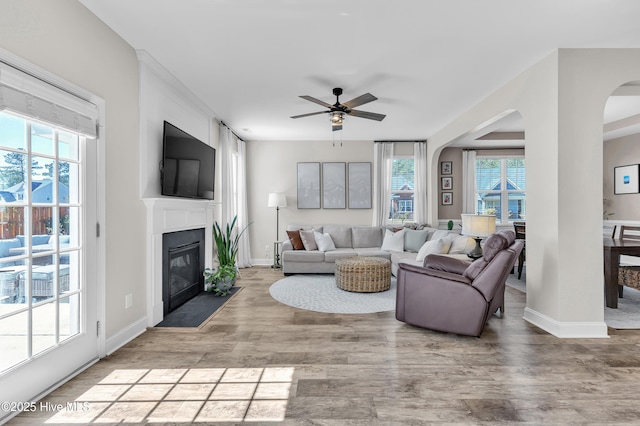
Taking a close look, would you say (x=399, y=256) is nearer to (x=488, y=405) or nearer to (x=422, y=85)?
(x=422, y=85)

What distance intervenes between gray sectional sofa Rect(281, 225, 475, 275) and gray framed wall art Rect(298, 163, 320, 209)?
21.4 inches

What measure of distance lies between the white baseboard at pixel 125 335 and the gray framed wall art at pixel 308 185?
3.92m

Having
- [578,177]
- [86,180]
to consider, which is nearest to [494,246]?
[578,177]

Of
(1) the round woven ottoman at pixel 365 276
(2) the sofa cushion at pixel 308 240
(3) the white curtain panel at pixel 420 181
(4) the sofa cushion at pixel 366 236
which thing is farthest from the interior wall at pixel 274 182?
(1) the round woven ottoman at pixel 365 276

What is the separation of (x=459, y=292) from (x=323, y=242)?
3.05 metres

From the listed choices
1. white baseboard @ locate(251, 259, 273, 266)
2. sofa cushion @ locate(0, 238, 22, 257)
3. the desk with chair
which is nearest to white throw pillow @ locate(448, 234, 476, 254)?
the desk with chair

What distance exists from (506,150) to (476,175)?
83 centimetres

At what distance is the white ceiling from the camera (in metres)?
2.18

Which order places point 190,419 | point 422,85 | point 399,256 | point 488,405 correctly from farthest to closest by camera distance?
point 399,256 → point 422,85 → point 488,405 → point 190,419

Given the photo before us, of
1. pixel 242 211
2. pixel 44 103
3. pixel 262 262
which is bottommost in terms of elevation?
pixel 262 262

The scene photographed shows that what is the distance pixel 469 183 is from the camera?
657 centimetres

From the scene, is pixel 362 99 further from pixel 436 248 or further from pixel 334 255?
pixel 334 255

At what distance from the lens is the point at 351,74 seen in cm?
323

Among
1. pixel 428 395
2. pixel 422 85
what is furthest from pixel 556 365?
pixel 422 85
